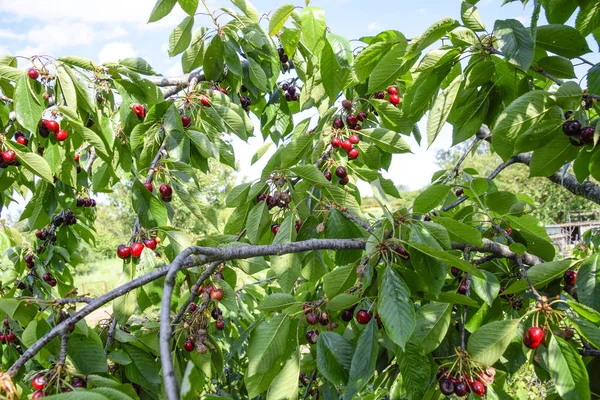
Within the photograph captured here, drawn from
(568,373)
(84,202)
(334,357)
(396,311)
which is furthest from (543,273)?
(84,202)

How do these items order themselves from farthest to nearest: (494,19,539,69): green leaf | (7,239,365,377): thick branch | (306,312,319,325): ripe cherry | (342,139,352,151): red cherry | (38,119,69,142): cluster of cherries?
(342,139,352,151): red cherry, (38,119,69,142): cluster of cherries, (306,312,319,325): ripe cherry, (494,19,539,69): green leaf, (7,239,365,377): thick branch

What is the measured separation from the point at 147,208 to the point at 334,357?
0.93m

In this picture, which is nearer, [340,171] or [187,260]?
[187,260]

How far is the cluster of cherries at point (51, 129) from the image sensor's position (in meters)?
1.76

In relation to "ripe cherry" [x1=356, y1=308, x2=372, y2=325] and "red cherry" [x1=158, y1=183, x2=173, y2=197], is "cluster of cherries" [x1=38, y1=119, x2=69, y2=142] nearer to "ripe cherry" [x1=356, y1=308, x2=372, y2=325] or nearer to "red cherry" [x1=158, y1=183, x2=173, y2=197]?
"red cherry" [x1=158, y1=183, x2=173, y2=197]

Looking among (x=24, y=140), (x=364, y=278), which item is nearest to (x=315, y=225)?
(x=364, y=278)

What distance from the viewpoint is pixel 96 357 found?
4.12 feet

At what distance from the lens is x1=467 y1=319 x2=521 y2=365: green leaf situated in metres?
1.04

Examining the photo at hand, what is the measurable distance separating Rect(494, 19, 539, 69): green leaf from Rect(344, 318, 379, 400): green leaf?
814mm

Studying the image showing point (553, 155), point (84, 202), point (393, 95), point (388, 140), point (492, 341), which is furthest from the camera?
point (84, 202)

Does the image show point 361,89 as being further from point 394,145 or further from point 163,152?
point 163,152

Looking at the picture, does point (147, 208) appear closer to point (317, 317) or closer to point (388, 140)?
point (317, 317)

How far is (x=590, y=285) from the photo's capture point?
117 cm

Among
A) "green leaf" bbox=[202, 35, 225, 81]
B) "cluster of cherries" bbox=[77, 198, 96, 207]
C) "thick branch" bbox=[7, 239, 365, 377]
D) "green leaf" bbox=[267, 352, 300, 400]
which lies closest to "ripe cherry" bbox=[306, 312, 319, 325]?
"green leaf" bbox=[267, 352, 300, 400]
